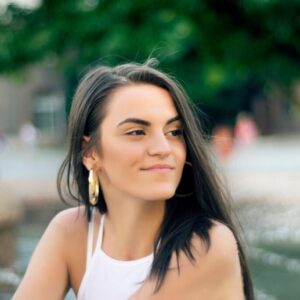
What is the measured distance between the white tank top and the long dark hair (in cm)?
5

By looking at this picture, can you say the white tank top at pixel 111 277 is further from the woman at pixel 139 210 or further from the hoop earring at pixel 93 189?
the hoop earring at pixel 93 189

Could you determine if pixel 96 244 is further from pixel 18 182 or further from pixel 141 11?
pixel 18 182

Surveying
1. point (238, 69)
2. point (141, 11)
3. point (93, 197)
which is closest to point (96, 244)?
point (93, 197)

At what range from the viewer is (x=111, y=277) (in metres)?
2.10

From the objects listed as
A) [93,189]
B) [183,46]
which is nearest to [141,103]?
[93,189]

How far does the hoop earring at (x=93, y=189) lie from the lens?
2227 mm

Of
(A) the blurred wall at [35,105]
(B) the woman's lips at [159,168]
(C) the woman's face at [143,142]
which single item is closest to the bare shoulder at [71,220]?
(C) the woman's face at [143,142]

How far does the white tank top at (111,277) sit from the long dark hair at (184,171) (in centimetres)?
5

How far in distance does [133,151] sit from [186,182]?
25 cm

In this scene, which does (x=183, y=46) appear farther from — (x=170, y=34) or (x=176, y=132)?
(x=176, y=132)

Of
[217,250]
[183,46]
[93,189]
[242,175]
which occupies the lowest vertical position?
[242,175]

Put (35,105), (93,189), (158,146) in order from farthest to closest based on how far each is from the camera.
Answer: (35,105), (93,189), (158,146)

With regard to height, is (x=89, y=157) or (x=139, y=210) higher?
(x=89, y=157)

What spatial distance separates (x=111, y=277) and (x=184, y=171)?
34 cm
